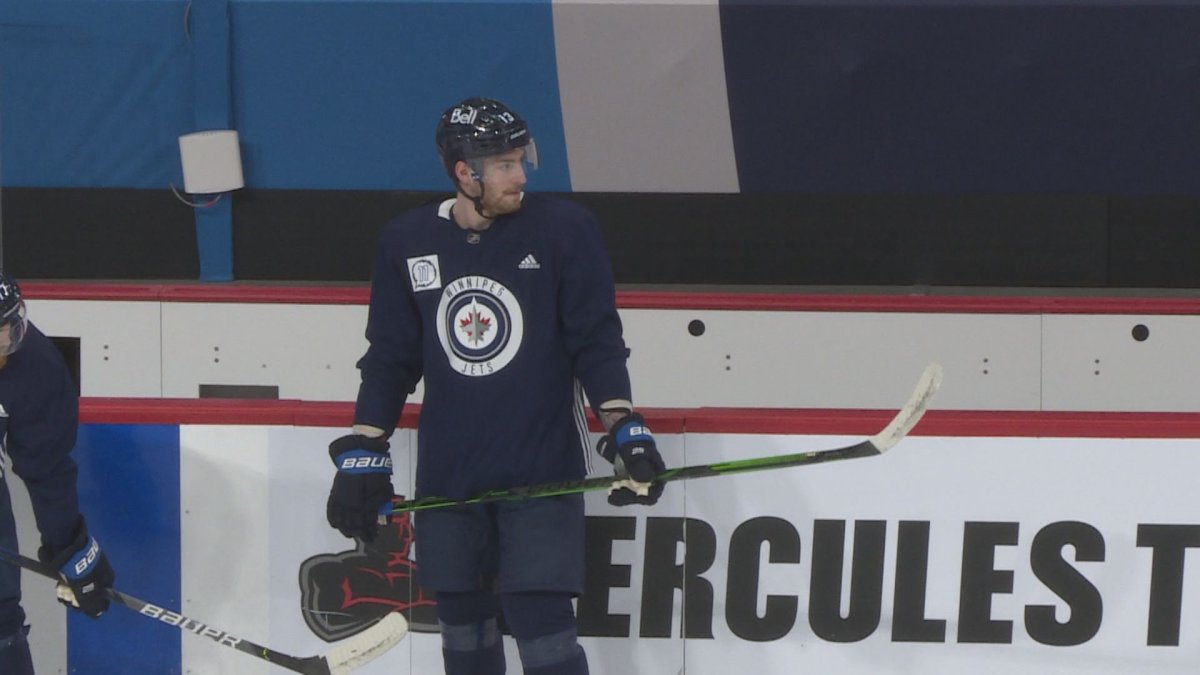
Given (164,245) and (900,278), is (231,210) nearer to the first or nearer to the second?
(164,245)

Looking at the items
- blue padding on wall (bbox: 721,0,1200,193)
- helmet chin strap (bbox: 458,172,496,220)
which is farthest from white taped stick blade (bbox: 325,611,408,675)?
blue padding on wall (bbox: 721,0,1200,193)

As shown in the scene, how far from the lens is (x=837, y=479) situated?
10.3 feet

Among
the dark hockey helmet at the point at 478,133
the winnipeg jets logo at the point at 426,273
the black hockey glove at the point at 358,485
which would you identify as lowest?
the black hockey glove at the point at 358,485

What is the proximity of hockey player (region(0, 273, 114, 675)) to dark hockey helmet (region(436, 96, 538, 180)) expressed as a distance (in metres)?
0.78

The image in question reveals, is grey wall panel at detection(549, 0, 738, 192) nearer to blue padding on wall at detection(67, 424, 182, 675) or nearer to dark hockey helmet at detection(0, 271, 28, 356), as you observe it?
blue padding on wall at detection(67, 424, 182, 675)

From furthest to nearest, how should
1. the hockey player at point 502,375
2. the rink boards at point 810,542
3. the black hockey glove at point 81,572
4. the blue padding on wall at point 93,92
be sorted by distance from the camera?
the blue padding on wall at point 93,92 < the rink boards at point 810,542 < the black hockey glove at point 81,572 < the hockey player at point 502,375

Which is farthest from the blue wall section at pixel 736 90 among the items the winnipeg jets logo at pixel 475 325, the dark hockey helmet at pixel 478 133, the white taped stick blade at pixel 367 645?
the white taped stick blade at pixel 367 645

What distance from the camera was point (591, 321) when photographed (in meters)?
2.85

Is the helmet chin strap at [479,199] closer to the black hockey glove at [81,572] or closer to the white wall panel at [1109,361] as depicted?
the black hockey glove at [81,572]

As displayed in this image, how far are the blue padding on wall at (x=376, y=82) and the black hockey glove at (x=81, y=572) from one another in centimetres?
271

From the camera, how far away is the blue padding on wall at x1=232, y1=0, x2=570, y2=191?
5.36 metres

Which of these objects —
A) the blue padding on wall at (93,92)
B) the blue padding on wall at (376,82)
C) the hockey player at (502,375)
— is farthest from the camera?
the blue padding on wall at (93,92)

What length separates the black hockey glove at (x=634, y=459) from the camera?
2729mm

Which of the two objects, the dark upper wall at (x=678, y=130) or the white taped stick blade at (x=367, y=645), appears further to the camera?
the dark upper wall at (x=678, y=130)
